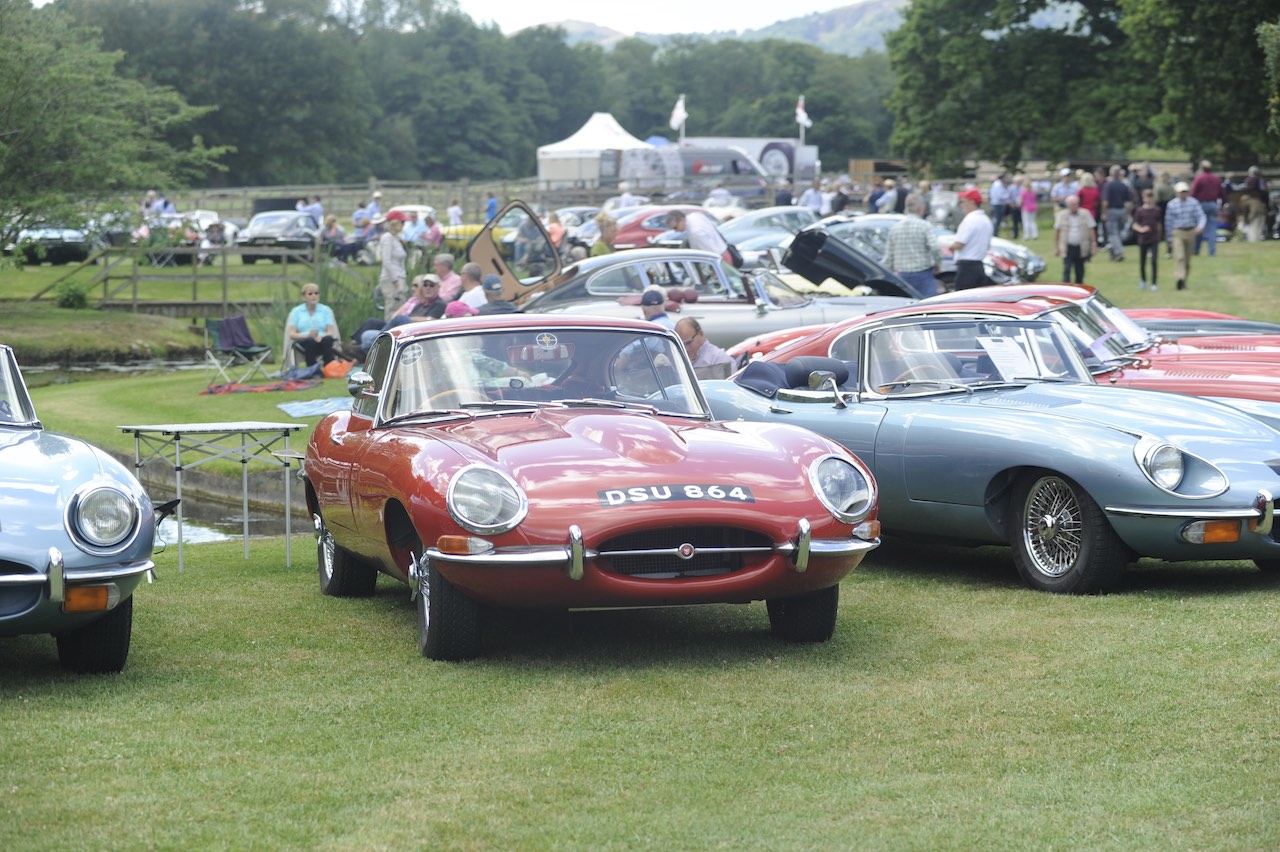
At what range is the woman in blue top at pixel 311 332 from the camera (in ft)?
69.6

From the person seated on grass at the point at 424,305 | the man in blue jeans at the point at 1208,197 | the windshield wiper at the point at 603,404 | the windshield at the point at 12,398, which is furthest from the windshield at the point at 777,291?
the man in blue jeans at the point at 1208,197

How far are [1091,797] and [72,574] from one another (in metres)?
3.81

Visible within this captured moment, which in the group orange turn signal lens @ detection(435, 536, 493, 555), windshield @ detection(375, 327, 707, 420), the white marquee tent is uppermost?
the white marquee tent

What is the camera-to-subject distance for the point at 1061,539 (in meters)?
8.55

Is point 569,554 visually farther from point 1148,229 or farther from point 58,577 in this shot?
point 1148,229

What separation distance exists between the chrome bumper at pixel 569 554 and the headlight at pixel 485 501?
111 mm

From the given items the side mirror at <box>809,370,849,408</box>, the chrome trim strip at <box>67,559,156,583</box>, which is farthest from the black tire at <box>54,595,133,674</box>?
the side mirror at <box>809,370,849,408</box>

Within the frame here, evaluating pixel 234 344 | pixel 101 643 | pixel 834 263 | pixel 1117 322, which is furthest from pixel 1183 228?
pixel 101 643

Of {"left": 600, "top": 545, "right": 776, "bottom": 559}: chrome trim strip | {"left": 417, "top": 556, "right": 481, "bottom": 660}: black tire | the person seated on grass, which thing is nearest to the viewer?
{"left": 600, "top": 545, "right": 776, "bottom": 559}: chrome trim strip

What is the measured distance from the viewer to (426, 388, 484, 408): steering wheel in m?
7.90

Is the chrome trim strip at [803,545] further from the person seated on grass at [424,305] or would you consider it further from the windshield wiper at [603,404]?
the person seated on grass at [424,305]

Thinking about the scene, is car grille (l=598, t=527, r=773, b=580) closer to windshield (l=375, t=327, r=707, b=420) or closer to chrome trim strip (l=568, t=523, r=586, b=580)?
chrome trim strip (l=568, t=523, r=586, b=580)

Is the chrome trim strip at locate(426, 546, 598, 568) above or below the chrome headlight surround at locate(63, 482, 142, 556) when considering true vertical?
below

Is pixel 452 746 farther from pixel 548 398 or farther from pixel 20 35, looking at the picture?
pixel 20 35
